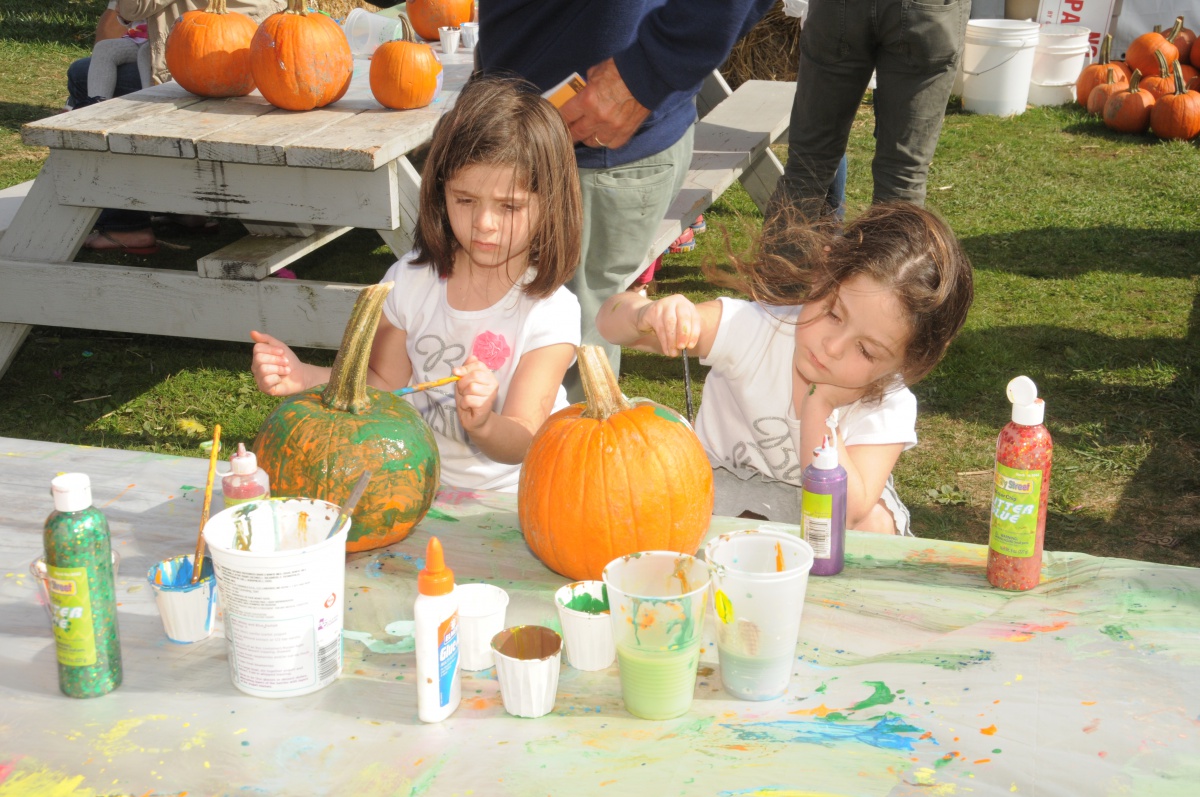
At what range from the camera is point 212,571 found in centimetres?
156

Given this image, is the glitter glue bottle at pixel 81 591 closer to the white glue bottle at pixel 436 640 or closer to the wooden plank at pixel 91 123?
the white glue bottle at pixel 436 640

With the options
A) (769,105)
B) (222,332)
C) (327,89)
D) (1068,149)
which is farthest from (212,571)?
(1068,149)

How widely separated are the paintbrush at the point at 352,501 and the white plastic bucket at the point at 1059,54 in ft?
26.6

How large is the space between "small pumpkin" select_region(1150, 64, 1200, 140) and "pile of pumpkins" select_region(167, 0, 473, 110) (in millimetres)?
5937

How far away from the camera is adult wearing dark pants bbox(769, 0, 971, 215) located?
3.81 metres

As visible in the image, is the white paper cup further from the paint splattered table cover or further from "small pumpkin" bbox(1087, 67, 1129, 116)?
"small pumpkin" bbox(1087, 67, 1129, 116)

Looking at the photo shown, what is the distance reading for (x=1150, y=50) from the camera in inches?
324

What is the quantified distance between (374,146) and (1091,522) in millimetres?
2582

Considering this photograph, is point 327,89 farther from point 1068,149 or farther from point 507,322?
point 1068,149

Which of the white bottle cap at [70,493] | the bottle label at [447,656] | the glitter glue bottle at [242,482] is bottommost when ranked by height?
the bottle label at [447,656]

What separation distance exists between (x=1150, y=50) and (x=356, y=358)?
833cm

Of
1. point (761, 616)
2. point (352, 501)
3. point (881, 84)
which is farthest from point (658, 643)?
point (881, 84)

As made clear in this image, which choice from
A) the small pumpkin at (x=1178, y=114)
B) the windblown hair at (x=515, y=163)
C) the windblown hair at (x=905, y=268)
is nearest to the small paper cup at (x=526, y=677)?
the windblown hair at (x=905, y=268)

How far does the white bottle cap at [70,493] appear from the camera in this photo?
130 centimetres
